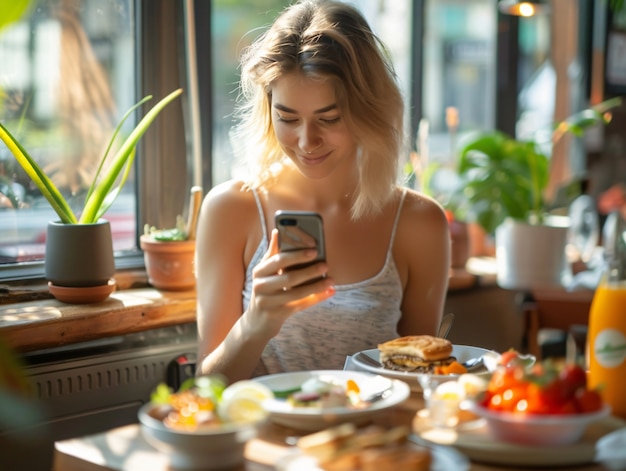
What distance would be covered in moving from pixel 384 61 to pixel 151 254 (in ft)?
2.44

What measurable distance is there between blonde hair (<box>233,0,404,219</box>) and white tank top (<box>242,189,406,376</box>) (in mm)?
194

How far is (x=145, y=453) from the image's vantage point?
112cm

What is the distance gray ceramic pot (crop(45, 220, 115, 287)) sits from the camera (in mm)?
1885

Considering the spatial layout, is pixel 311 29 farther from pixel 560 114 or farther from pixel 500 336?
pixel 560 114

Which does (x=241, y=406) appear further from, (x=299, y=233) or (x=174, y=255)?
(x=174, y=255)

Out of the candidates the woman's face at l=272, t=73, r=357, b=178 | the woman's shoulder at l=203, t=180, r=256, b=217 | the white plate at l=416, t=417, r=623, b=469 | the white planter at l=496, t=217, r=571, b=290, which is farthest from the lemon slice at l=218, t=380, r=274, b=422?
the white planter at l=496, t=217, r=571, b=290

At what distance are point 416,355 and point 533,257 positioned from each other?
1946 mm

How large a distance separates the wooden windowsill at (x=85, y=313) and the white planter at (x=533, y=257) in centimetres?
151

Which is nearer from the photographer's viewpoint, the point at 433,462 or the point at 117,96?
the point at 433,462

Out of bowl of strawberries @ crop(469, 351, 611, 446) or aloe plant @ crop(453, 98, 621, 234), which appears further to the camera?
aloe plant @ crop(453, 98, 621, 234)

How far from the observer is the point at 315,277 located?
1529 mm

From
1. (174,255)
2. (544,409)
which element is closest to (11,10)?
(544,409)

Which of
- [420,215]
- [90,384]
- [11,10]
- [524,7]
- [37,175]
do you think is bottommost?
[90,384]

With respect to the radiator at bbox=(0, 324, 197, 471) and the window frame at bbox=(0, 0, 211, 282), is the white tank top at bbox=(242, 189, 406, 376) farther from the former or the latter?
the window frame at bbox=(0, 0, 211, 282)
